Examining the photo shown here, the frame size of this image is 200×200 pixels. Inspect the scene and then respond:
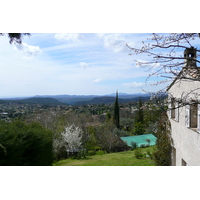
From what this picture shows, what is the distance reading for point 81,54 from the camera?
6.41 meters

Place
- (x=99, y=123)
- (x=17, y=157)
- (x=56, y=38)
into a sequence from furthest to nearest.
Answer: (x=99, y=123)
(x=56, y=38)
(x=17, y=157)

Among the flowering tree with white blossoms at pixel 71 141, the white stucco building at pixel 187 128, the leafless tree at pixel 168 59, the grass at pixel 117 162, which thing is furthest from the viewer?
the flowering tree with white blossoms at pixel 71 141

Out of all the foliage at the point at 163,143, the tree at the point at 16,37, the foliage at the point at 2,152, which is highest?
the tree at the point at 16,37

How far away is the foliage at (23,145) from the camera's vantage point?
366cm

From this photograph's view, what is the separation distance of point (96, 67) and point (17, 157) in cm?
434

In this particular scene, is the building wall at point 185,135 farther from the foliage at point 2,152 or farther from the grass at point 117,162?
the foliage at point 2,152

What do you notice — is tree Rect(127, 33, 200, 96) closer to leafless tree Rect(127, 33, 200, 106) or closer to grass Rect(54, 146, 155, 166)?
leafless tree Rect(127, 33, 200, 106)

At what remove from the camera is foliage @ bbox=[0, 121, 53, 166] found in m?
3.66

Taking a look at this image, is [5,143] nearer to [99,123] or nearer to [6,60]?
[6,60]

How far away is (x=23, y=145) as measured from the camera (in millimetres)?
3998

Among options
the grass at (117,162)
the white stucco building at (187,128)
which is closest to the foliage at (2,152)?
the white stucco building at (187,128)

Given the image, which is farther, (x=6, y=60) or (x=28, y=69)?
(x=28, y=69)

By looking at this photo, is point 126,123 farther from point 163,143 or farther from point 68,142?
point 163,143
